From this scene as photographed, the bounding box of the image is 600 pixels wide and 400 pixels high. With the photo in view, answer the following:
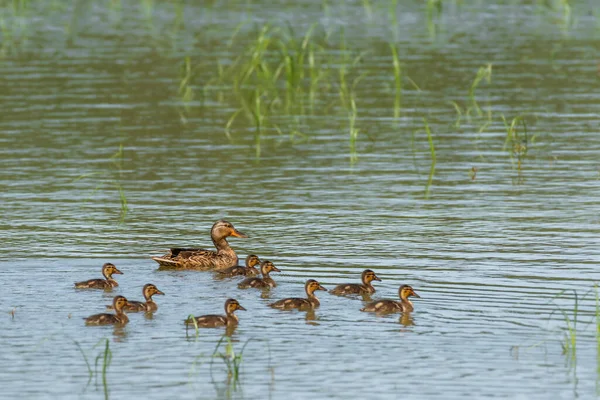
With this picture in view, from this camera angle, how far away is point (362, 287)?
11.9 metres

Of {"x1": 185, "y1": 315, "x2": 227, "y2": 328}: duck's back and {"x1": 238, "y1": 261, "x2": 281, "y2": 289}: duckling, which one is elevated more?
{"x1": 238, "y1": 261, "x2": 281, "y2": 289}: duckling

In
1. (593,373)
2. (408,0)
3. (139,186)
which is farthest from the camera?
Answer: (408,0)

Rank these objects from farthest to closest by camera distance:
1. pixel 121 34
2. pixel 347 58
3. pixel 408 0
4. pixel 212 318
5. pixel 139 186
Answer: pixel 408 0 → pixel 121 34 → pixel 347 58 → pixel 139 186 → pixel 212 318

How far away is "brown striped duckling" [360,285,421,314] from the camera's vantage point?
37.3 ft

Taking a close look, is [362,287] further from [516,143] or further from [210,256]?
[516,143]

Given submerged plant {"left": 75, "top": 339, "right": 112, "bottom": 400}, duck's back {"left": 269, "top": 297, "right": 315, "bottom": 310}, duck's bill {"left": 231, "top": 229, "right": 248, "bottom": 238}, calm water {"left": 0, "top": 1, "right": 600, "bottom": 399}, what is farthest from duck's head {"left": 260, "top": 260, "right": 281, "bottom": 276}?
submerged plant {"left": 75, "top": 339, "right": 112, "bottom": 400}

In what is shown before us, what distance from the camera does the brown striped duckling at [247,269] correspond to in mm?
13273

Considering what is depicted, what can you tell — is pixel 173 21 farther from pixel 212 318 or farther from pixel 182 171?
pixel 212 318

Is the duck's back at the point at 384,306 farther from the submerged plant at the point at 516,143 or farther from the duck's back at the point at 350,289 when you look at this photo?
the submerged plant at the point at 516,143

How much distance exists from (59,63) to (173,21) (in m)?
8.60

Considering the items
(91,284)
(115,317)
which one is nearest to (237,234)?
(91,284)

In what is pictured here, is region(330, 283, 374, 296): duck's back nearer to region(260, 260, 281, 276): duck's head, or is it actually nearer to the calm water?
the calm water

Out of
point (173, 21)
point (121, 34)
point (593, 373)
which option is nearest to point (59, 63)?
point (121, 34)

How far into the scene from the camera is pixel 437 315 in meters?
11.3
